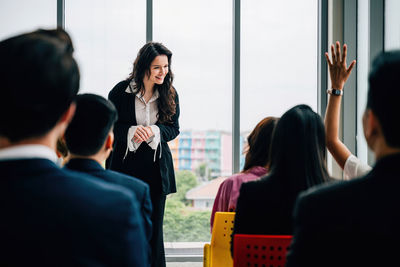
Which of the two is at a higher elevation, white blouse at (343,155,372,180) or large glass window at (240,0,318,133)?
large glass window at (240,0,318,133)

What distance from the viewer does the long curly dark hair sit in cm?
316

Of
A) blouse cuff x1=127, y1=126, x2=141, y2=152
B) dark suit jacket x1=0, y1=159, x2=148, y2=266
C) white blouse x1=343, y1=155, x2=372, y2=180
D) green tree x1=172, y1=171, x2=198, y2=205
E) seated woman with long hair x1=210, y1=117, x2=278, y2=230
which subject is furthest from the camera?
green tree x1=172, y1=171, x2=198, y2=205

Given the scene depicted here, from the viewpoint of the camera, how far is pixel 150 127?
10.0ft

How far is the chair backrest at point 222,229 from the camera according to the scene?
186cm

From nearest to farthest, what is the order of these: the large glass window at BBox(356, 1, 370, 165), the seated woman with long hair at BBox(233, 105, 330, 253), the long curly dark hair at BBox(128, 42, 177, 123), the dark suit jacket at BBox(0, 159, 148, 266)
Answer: the dark suit jacket at BBox(0, 159, 148, 266) → the seated woman with long hair at BBox(233, 105, 330, 253) → the long curly dark hair at BBox(128, 42, 177, 123) → the large glass window at BBox(356, 1, 370, 165)

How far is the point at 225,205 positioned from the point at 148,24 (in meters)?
2.54

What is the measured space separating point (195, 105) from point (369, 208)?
336cm

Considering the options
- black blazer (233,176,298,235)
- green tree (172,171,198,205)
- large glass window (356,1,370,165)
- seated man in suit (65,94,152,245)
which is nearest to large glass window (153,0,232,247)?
green tree (172,171,198,205)

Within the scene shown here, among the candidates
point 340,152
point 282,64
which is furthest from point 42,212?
point 282,64

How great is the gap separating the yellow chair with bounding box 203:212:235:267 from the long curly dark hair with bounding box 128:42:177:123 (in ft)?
4.74

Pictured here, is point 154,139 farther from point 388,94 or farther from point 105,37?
point 388,94

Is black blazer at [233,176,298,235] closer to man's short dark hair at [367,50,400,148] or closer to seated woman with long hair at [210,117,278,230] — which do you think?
seated woman with long hair at [210,117,278,230]

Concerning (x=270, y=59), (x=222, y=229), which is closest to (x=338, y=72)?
(x=222, y=229)

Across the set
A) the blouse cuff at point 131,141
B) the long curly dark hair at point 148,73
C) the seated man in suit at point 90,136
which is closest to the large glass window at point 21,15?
the long curly dark hair at point 148,73
